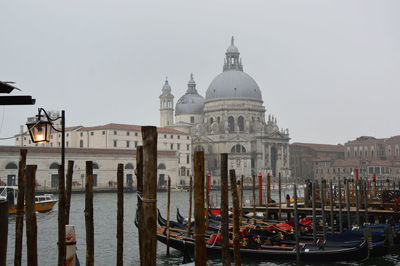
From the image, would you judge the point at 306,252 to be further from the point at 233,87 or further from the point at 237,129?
the point at 233,87

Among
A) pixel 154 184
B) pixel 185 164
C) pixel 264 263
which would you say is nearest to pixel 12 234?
pixel 264 263

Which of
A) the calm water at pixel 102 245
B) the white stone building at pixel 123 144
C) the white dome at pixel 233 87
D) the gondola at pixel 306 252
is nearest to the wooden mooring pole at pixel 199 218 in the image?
the gondola at pixel 306 252

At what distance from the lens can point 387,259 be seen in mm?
14125

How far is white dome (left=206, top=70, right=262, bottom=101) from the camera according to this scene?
7412cm

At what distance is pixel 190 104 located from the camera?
83250mm

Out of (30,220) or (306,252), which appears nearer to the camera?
(30,220)

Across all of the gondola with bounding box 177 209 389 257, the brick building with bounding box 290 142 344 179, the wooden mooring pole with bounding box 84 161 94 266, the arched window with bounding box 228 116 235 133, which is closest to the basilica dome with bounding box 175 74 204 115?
the arched window with bounding box 228 116 235 133

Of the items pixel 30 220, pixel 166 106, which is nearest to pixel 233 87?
pixel 166 106

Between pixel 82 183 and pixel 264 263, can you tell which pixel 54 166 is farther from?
Answer: pixel 264 263

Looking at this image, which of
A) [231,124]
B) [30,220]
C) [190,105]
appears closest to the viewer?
[30,220]

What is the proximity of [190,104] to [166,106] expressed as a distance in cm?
369

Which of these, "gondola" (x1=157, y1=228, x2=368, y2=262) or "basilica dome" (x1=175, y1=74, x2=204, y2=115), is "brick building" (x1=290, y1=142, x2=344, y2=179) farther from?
"gondola" (x1=157, y1=228, x2=368, y2=262)

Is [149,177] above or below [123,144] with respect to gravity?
below

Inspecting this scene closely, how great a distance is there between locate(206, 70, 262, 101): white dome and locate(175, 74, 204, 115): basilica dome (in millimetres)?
6447
